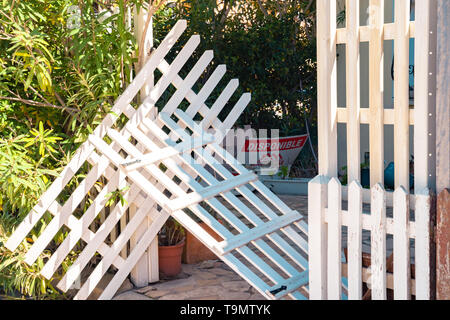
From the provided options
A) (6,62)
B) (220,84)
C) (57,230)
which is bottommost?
(57,230)

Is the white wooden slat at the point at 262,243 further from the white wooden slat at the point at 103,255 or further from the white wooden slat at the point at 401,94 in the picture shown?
the white wooden slat at the point at 401,94

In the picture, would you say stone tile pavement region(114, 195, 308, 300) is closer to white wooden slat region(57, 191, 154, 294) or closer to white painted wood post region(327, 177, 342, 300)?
white wooden slat region(57, 191, 154, 294)

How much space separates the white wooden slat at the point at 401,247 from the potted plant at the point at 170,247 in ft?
7.01

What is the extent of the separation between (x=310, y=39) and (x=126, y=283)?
219 inches

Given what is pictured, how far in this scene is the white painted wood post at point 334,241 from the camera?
344cm

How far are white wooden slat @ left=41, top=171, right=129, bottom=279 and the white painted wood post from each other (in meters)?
1.59

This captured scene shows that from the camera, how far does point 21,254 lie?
13.9ft

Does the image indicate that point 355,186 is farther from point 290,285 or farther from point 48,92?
point 48,92

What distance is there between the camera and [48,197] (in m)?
4.18

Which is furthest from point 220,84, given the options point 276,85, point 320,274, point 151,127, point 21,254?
point 320,274

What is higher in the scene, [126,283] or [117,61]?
[117,61]

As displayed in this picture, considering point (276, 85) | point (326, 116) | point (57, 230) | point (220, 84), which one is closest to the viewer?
point (326, 116)

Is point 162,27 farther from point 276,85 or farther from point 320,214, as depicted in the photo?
point 320,214

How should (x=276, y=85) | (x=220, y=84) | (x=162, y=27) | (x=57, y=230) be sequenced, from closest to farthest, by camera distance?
1. (x=57, y=230)
2. (x=162, y=27)
3. (x=220, y=84)
4. (x=276, y=85)
